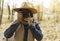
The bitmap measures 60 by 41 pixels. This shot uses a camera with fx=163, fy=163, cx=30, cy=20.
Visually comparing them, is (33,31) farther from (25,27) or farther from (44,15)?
(44,15)

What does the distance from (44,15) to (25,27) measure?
0.97 feet

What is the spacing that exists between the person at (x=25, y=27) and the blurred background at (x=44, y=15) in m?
0.19

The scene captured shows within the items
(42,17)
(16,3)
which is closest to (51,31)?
(42,17)

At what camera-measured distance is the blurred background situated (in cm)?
142

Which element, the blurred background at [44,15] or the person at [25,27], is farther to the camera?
the blurred background at [44,15]

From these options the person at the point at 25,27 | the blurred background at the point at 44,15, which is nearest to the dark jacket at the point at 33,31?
the person at the point at 25,27

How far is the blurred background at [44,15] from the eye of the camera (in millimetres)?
1421

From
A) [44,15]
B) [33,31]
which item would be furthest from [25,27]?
[44,15]

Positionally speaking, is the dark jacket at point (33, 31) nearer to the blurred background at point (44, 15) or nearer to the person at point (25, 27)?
the person at point (25, 27)

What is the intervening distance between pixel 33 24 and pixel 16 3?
1.01ft

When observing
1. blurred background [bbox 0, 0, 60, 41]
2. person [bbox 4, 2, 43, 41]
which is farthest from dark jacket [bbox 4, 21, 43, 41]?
blurred background [bbox 0, 0, 60, 41]

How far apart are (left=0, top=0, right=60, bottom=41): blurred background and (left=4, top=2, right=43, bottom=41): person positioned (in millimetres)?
190

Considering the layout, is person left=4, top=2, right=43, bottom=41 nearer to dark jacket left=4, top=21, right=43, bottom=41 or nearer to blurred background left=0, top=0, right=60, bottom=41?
dark jacket left=4, top=21, right=43, bottom=41

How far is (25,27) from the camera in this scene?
4.01ft
